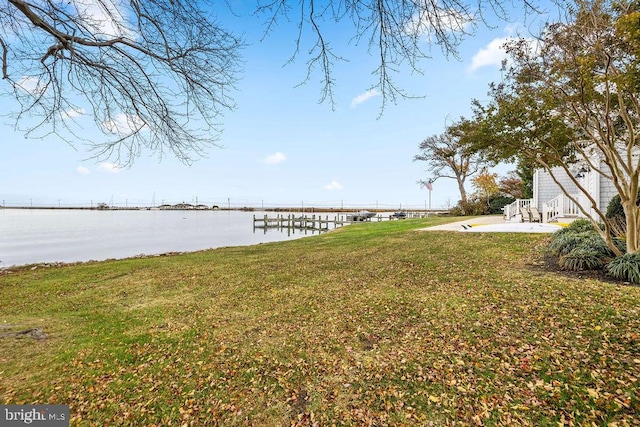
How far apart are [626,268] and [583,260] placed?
2.10ft

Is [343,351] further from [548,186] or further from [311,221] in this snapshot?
[311,221]

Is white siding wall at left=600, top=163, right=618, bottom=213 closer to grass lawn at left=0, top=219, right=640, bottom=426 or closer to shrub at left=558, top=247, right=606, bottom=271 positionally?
shrub at left=558, top=247, right=606, bottom=271

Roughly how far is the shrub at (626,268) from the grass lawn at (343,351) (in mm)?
508

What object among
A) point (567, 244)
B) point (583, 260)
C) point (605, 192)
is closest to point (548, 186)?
point (605, 192)

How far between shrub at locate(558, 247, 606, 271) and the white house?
10.3ft

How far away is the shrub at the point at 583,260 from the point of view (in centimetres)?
542

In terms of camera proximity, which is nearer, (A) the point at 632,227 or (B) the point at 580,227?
(A) the point at 632,227

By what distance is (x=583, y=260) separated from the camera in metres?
5.46

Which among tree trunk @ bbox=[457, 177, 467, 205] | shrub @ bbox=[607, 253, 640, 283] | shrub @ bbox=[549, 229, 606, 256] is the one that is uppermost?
tree trunk @ bbox=[457, 177, 467, 205]

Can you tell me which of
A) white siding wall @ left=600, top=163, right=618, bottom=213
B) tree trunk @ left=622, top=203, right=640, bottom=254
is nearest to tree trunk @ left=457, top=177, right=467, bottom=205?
white siding wall @ left=600, top=163, right=618, bottom=213

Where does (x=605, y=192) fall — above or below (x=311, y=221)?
above

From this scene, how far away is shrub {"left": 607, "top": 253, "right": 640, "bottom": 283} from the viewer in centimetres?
473

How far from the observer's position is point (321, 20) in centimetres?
279

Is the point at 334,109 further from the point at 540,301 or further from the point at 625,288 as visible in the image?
the point at 625,288
